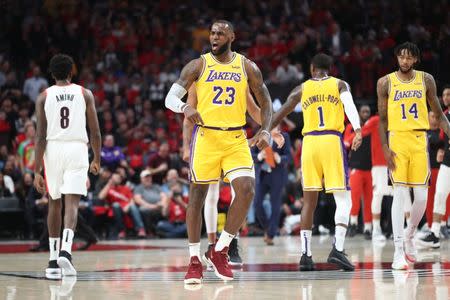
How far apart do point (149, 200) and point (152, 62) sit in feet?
17.0

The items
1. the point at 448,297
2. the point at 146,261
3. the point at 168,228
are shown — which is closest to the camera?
the point at 448,297

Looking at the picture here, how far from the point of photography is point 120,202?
59.3 feet

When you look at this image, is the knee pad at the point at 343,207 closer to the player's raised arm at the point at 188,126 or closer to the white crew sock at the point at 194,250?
the player's raised arm at the point at 188,126

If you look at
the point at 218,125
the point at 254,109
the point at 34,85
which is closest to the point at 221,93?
the point at 218,125

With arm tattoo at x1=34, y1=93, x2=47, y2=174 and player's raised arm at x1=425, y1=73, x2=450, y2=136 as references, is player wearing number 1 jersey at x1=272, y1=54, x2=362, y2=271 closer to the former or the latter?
player's raised arm at x1=425, y1=73, x2=450, y2=136

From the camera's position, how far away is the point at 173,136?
68.0 ft

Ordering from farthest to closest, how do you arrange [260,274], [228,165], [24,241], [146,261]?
[24,241] < [146,261] < [260,274] < [228,165]

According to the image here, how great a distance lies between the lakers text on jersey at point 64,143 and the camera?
9.42 m

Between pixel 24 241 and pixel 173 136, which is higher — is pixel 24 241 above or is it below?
below

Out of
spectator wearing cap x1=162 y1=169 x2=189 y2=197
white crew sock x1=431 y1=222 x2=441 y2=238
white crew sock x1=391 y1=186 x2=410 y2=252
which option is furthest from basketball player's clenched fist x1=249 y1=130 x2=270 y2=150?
spectator wearing cap x1=162 y1=169 x2=189 y2=197

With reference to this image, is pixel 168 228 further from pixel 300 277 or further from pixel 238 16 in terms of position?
pixel 300 277

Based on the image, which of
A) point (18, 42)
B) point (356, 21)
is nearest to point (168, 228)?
point (18, 42)

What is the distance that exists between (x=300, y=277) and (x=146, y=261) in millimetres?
3056

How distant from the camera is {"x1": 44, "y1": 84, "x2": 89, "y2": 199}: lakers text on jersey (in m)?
9.42
